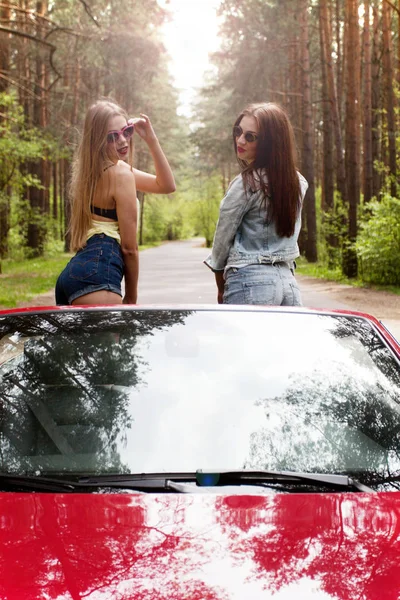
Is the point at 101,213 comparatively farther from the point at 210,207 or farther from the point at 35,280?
the point at 210,207

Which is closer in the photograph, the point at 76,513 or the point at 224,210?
the point at 76,513

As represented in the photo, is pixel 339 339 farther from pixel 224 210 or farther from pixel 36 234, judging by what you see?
pixel 36 234

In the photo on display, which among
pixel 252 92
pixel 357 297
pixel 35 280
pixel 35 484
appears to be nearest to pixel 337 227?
pixel 357 297

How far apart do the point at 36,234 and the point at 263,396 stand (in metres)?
32.8

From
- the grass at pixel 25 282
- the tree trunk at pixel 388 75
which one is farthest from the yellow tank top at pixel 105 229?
the tree trunk at pixel 388 75

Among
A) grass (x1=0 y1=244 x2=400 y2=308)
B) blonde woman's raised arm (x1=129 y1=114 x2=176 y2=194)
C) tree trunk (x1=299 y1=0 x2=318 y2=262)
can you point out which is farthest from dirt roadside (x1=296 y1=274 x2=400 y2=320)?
blonde woman's raised arm (x1=129 y1=114 x2=176 y2=194)

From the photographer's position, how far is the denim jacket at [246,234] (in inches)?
166

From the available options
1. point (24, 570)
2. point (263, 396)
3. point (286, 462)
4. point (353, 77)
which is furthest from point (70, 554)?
point (353, 77)

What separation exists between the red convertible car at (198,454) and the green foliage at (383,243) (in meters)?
16.5

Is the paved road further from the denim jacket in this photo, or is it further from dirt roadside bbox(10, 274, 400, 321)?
the denim jacket

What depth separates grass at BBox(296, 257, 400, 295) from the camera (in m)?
19.2

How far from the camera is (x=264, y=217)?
4.25 m

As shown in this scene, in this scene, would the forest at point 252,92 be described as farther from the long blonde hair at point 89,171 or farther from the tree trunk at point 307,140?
the long blonde hair at point 89,171

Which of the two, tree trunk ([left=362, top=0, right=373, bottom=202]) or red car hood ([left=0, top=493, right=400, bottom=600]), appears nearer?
red car hood ([left=0, top=493, right=400, bottom=600])
